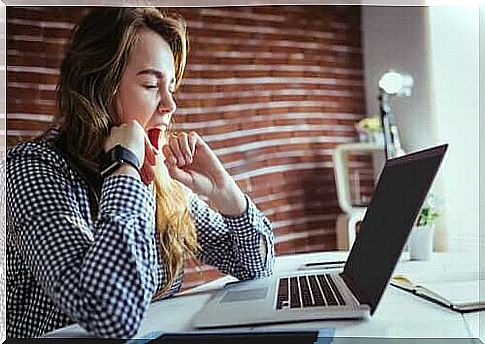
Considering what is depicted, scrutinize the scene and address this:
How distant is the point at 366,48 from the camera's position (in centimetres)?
157

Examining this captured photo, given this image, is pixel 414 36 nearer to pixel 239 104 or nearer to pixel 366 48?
pixel 366 48

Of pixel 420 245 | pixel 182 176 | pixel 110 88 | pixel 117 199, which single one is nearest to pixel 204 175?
pixel 182 176

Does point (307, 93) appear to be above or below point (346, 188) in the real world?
above

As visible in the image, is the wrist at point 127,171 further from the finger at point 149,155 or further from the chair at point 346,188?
the chair at point 346,188

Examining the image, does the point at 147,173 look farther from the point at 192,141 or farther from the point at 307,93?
the point at 307,93

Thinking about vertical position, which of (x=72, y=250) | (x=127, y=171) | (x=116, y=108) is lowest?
(x=72, y=250)

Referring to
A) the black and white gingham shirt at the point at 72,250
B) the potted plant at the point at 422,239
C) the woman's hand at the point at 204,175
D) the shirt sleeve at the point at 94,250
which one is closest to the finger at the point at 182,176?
the woman's hand at the point at 204,175

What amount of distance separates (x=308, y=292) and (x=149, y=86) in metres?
0.51

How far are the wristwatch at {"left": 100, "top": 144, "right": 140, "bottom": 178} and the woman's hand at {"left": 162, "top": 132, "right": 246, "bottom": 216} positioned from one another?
0.62 ft

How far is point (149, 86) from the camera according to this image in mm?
1467

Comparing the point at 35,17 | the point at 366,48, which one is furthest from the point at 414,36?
the point at 35,17

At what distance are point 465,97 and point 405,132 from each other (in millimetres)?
141

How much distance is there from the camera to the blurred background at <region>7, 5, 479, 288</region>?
1504mm

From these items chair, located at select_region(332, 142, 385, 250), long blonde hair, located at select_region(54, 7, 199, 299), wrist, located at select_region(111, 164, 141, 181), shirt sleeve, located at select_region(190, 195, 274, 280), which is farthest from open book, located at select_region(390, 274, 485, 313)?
wrist, located at select_region(111, 164, 141, 181)
